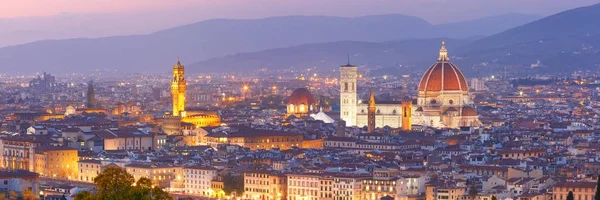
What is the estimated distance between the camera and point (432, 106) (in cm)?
10475

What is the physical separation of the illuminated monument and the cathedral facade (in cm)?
1029

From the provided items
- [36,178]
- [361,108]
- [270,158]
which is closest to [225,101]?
[361,108]

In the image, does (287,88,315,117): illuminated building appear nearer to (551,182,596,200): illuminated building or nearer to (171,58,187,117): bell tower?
(171,58,187,117): bell tower

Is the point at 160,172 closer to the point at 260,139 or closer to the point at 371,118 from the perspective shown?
the point at 260,139

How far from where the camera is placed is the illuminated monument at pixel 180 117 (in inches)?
3733

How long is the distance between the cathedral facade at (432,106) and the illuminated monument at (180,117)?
10.3 m

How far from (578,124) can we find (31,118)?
1559 inches

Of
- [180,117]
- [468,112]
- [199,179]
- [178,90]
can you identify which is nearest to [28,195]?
[199,179]

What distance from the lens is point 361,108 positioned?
353ft

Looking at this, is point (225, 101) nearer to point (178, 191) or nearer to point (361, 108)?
point (361, 108)

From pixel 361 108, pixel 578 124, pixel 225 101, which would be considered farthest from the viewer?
pixel 225 101

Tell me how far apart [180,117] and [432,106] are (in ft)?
61.5

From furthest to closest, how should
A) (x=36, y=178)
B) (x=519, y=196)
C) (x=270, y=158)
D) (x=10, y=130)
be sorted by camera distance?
(x=10, y=130) < (x=270, y=158) < (x=36, y=178) < (x=519, y=196)

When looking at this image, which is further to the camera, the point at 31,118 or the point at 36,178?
→ the point at 31,118
